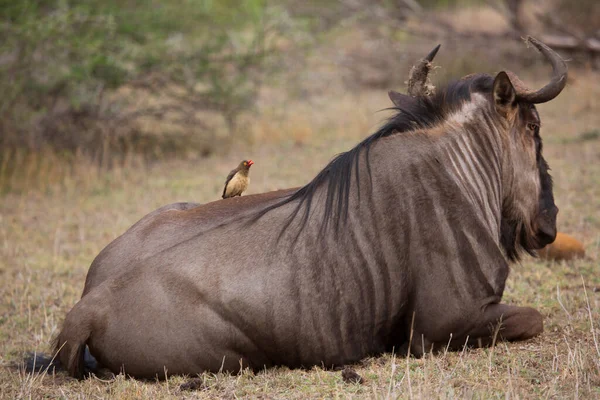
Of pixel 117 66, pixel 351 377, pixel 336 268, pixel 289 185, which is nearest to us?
pixel 351 377

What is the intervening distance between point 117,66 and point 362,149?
7.95 m

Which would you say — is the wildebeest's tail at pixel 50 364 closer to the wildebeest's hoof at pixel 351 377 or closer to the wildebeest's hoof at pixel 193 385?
the wildebeest's hoof at pixel 193 385

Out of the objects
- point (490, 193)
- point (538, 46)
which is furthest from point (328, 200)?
point (538, 46)

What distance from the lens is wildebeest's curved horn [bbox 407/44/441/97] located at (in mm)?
4914

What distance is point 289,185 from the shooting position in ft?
33.6

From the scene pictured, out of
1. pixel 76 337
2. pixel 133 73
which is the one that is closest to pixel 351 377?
pixel 76 337

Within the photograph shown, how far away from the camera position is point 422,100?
4906 millimetres

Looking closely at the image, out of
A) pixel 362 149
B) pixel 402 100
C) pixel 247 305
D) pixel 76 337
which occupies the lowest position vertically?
pixel 76 337

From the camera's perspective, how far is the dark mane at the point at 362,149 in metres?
4.58

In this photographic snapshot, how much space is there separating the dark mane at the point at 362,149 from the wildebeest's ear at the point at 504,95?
12 cm

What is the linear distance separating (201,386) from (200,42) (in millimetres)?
10607

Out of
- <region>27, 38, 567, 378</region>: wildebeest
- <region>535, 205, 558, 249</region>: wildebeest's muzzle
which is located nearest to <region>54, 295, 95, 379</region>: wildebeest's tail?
<region>27, 38, 567, 378</region>: wildebeest

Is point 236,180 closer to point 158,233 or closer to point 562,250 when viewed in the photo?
point 158,233

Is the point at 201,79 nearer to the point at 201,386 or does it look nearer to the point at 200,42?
the point at 200,42
